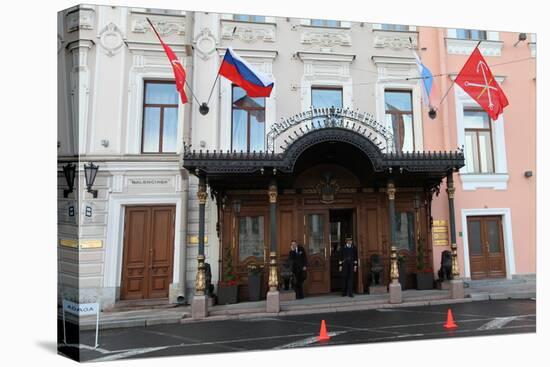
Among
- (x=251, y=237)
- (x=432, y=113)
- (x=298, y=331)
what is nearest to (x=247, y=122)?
(x=251, y=237)

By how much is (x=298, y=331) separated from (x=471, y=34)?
781 centimetres

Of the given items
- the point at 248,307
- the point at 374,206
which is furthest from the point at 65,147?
the point at 374,206

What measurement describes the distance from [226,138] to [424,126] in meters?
4.74

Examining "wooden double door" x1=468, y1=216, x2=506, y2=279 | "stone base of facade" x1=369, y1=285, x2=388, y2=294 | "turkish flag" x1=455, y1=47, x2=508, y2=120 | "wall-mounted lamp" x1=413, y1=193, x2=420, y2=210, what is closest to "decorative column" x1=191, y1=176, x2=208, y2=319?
"stone base of facade" x1=369, y1=285, x2=388, y2=294

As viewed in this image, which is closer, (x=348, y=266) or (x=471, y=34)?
(x=348, y=266)

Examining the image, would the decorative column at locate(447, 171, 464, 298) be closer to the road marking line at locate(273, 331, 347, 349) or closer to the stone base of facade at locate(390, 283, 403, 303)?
the stone base of facade at locate(390, 283, 403, 303)

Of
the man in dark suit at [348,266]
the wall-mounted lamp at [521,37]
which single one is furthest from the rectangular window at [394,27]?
the man in dark suit at [348,266]

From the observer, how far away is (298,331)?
6.64 meters

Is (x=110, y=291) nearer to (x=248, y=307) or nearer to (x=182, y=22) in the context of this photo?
(x=248, y=307)

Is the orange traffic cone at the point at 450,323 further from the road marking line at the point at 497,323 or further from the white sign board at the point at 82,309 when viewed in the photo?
the white sign board at the point at 82,309

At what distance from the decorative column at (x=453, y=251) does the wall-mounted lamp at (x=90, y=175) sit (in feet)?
23.9

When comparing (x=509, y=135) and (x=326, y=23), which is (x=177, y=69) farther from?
(x=509, y=135)

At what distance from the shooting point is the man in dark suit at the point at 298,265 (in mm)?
8562

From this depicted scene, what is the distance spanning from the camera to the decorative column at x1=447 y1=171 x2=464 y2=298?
8.45 m
